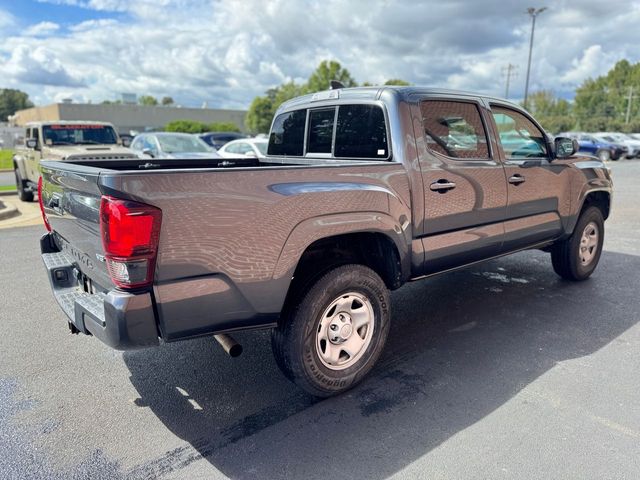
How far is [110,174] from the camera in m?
2.22

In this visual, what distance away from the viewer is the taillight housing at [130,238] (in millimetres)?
2219

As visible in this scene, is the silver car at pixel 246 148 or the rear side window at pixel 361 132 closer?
the rear side window at pixel 361 132

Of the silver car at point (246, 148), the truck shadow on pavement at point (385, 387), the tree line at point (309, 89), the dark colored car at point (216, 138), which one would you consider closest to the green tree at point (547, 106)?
the tree line at point (309, 89)

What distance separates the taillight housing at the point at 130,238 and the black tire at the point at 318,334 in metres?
0.90

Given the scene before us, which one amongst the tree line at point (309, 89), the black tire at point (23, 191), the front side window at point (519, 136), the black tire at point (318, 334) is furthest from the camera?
the tree line at point (309, 89)

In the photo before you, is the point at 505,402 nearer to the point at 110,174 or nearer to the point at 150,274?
the point at 150,274

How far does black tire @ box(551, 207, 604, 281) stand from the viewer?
17.0 ft

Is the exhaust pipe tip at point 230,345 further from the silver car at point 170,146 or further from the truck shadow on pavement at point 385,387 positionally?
the silver car at point 170,146

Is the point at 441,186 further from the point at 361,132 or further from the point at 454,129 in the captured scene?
the point at 361,132

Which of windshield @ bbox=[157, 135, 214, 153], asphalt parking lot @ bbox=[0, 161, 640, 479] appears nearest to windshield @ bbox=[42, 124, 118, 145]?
windshield @ bbox=[157, 135, 214, 153]

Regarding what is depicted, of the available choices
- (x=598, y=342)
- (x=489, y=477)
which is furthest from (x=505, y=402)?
(x=598, y=342)

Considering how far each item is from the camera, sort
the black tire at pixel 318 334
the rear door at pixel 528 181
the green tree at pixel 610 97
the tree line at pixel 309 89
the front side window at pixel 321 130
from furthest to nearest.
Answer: the green tree at pixel 610 97 < the tree line at pixel 309 89 < the rear door at pixel 528 181 < the front side window at pixel 321 130 < the black tire at pixel 318 334

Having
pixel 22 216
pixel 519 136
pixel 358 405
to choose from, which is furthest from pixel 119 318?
pixel 22 216

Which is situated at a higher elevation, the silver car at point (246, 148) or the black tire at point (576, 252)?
the silver car at point (246, 148)
